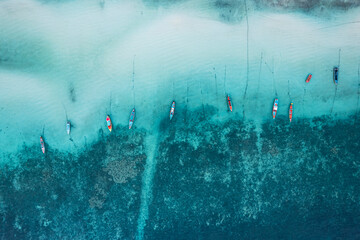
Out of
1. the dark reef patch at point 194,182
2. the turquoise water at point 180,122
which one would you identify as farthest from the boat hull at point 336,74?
the dark reef patch at point 194,182

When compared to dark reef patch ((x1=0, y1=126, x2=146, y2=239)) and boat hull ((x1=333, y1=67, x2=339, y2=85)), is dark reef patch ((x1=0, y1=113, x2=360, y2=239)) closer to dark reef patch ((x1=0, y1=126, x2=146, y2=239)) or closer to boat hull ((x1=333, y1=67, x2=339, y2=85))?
dark reef patch ((x1=0, y1=126, x2=146, y2=239))

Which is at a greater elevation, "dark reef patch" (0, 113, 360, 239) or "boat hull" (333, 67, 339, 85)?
"boat hull" (333, 67, 339, 85)

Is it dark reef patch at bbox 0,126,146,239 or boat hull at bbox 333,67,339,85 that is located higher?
boat hull at bbox 333,67,339,85

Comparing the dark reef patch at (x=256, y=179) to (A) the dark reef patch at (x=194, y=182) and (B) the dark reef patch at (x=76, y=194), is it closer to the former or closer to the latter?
(A) the dark reef patch at (x=194, y=182)

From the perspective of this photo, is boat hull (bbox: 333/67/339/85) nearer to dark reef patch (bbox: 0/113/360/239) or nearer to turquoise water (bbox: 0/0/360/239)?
turquoise water (bbox: 0/0/360/239)

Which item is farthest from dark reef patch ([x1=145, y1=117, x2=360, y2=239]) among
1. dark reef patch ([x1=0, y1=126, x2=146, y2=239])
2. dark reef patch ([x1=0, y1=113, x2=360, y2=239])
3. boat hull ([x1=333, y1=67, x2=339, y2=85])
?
boat hull ([x1=333, y1=67, x2=339, y2=85])

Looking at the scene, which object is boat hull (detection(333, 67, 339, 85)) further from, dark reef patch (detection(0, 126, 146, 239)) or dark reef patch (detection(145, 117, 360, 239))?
dark reef patch (detection(0, 126, 146, 239))

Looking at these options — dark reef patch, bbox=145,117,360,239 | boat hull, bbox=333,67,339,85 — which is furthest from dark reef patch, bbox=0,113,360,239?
boat hull, bbox=333,67,339,85

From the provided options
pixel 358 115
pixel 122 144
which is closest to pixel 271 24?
pixel 358 115

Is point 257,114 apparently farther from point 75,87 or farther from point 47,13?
point 47,13
